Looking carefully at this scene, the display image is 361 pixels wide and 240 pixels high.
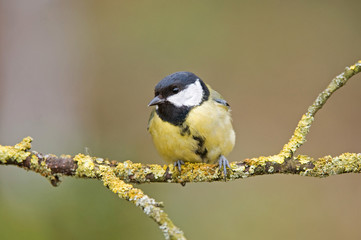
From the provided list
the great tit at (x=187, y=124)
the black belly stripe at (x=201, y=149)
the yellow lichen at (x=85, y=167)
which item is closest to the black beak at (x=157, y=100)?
the great tit at (x=187, y=124)

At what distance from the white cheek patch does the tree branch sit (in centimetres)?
46

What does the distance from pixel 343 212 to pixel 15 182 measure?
224 centimetres

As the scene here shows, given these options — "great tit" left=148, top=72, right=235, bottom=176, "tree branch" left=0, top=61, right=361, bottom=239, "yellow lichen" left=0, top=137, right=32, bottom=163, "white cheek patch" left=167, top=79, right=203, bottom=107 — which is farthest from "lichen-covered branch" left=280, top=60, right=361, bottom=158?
"yellow lichen" left=0, top=137, right=32, bottom=163

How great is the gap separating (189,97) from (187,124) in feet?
0.65

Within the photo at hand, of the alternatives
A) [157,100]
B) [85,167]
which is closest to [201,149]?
[157,100]

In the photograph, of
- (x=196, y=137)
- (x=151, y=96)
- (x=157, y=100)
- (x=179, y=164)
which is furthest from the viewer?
(x=151, y=96)

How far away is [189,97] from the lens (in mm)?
2379

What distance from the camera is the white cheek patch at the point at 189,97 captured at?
2326 mm

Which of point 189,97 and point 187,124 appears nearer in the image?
point 187,124

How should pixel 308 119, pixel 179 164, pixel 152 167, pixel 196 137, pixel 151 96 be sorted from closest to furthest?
pixel 308 119 < pixel 152 167 < pixel 179 164 < pixel 196 137 < pixel 151 96

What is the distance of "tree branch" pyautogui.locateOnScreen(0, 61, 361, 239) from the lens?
1722mm

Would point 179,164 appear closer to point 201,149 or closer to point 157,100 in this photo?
point 201,149

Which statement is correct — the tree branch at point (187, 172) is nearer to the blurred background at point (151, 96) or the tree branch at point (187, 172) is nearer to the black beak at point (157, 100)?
the black beak at point (157, 100)

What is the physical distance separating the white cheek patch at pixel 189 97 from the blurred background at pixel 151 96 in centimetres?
92
